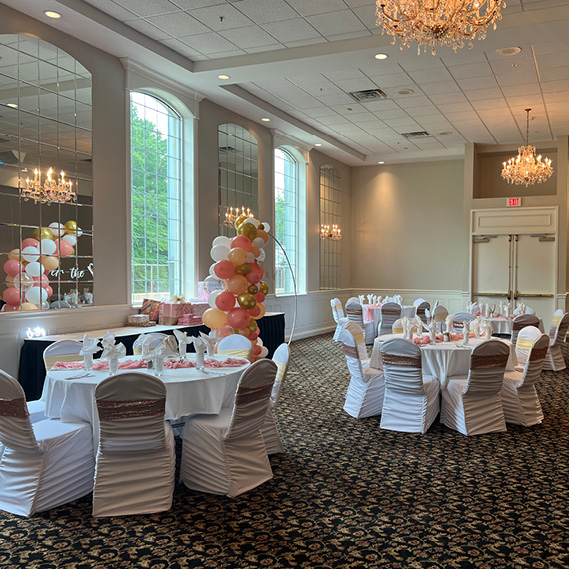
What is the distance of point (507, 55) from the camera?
7.96 m


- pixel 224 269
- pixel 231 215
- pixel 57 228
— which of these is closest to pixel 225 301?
pixel 224 269

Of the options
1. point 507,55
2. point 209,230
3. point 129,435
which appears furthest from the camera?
point 209,230

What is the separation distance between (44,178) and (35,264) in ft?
3.28

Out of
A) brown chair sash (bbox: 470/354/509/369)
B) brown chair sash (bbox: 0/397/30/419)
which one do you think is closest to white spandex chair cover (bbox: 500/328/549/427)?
brown chair sash (bbox: 470/354/509/369)

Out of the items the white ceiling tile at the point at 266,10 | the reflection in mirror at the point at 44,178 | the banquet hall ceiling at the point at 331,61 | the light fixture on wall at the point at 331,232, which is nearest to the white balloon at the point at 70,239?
the reflection in mirror at the point at 44,178

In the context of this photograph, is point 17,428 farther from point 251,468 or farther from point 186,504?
point 251,468

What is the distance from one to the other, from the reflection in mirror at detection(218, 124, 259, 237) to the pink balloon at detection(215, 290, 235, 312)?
9.43ft

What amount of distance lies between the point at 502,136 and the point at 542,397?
25.0ft

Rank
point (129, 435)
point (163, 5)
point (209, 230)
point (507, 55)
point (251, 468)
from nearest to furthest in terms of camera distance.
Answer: point (129, 435) < point (251, 468) < point (163, 5) < point (507, 55) < point (209, 230)

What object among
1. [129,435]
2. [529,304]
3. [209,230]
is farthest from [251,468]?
[529,304]

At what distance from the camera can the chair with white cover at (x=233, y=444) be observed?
4.15 m

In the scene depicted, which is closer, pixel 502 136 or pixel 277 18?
pixel 277 18

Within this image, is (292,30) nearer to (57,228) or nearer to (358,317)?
(57,228)

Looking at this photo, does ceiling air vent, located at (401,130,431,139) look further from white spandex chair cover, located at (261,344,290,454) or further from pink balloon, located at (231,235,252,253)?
white spandex chair cover, located at (261,344,290,454)
